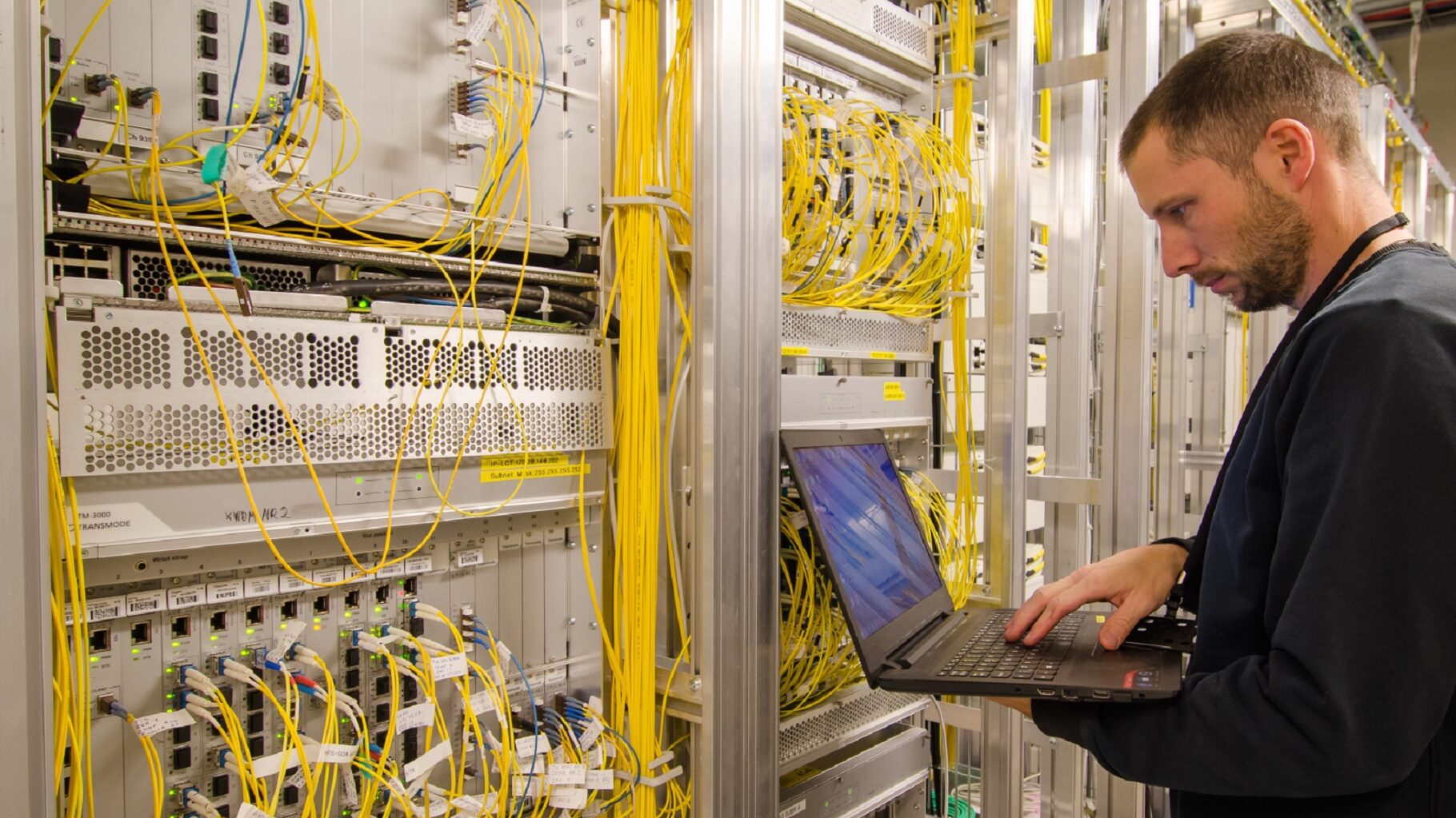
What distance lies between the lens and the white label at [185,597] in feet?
4.21

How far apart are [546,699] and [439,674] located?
29 centimetres

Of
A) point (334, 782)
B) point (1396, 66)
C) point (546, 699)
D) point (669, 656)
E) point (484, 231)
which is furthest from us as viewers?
point (1396, 66)

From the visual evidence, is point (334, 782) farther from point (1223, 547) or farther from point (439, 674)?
point (1223, 547)

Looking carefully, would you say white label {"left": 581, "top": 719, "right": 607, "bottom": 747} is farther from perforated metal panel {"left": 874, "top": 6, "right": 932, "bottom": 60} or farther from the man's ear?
perforated metal panel {"left": 874, "top": 6, "right": 932, "bottom": 60}

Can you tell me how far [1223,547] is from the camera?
1000 millimetres

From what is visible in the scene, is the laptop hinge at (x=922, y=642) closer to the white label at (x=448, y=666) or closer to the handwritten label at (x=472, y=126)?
the white label at (x=448, y=666)

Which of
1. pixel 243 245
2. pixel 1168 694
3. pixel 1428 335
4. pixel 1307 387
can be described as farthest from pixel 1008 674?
pixel 243 245

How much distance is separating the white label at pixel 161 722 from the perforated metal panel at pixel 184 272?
0.57 meters

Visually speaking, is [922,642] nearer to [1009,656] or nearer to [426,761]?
[1009,656]

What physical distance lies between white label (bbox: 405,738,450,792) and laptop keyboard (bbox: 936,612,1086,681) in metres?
0.83

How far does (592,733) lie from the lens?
5.48 feet

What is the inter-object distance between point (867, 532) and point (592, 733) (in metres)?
0.62

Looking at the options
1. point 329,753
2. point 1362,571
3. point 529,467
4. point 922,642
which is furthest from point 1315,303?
point 329,753

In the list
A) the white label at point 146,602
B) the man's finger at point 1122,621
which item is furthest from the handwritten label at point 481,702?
the man's finger at point 1122,621
